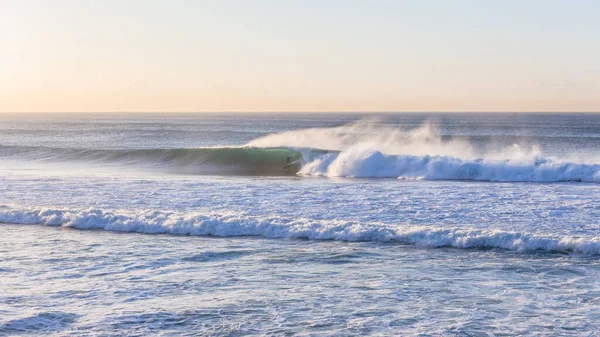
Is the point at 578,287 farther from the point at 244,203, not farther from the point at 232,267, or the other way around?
the point at 244,203

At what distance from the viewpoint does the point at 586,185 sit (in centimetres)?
2236

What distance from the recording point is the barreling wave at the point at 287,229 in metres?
12.5

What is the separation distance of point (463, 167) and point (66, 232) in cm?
1630

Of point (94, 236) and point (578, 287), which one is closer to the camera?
point (578, 287)

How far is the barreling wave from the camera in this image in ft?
41.0

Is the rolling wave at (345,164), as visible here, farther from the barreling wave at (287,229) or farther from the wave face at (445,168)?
the barreling wave at (287,229)

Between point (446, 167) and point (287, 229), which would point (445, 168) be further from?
point (287, 229)

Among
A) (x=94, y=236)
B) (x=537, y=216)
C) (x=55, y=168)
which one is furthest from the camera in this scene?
(x=55, y=168)

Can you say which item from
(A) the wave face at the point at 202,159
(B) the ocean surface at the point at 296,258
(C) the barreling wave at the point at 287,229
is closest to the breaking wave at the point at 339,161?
(A) the wave face at the point at 202,159

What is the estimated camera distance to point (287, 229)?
1399 centimetres

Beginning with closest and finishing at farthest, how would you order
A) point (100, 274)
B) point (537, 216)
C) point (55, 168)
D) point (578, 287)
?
point (578, 287) → point (100, 274) → point (537, 216) → point (55, 168)

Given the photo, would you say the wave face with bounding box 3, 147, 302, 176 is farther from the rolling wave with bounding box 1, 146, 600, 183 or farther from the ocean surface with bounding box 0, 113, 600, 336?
the ocean surface with bounding box 0, 113, 600, 336

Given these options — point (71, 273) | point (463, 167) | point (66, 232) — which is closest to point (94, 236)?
point (66, 232)

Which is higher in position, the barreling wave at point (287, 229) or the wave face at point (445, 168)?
the wave face at point (445, 168)
